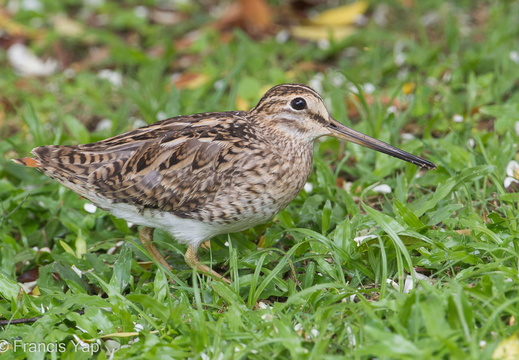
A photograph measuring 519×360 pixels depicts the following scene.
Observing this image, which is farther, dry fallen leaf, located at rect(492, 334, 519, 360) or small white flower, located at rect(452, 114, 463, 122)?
small white flower, located at rect(452, 114, 463, 122)

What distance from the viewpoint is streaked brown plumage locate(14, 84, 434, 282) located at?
464 centimetres

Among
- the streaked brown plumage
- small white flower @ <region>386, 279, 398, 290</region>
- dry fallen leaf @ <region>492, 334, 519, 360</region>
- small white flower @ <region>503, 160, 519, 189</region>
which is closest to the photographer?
dry fallen leaf @ <region>492, 334, 519, 360</region>

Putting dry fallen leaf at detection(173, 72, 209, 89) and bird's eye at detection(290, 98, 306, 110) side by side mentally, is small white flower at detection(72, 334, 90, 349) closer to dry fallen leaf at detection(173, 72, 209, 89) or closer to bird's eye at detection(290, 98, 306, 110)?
bird's eye at detection(290, 98, 306, 110)

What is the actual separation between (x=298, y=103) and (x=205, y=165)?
28.5 inches

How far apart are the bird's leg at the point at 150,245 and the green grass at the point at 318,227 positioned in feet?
0.29

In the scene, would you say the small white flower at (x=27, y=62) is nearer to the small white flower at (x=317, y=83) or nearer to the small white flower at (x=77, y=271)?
the small white flower at (x=317, y=83)

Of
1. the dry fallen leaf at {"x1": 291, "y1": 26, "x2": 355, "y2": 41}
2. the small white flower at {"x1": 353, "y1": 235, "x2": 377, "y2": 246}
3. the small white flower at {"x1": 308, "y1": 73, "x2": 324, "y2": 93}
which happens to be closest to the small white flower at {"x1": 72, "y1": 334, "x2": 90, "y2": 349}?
the small white flower at {"x1": 353, "y1": 235, "x2": 377, "y2": 246}

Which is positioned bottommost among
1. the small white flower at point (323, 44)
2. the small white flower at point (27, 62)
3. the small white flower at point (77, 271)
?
the small white flower at point (77, 271)

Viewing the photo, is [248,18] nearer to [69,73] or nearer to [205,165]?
[69,73]

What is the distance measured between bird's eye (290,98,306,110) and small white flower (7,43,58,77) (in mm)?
4341

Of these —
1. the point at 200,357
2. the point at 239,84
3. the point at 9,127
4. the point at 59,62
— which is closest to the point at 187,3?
the point at 59,62

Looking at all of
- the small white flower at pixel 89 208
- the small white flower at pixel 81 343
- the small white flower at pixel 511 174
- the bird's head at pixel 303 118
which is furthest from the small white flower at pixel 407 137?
the small white flower at pixel 81 343

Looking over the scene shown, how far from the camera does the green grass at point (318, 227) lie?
3.78 m

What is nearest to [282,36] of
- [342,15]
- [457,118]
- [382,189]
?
[342,15]
